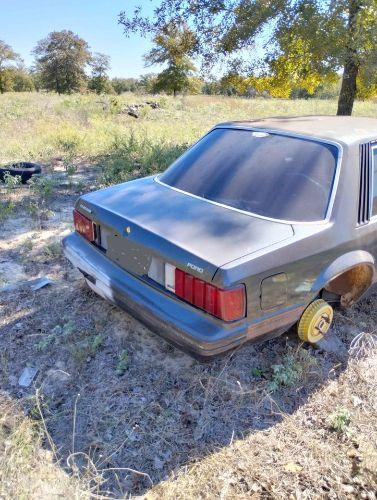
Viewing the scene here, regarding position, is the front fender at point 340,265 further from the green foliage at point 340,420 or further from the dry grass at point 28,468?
the dry grass at point 28,468

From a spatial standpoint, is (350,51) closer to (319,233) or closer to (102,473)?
(319,233)

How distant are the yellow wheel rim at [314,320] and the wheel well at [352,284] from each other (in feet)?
0.67

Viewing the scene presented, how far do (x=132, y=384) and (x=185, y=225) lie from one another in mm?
1077

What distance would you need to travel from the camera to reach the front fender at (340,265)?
2.54 m

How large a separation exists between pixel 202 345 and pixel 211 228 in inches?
27.4

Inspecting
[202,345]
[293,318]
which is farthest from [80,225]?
[293,318]

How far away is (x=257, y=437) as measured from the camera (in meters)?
2.32

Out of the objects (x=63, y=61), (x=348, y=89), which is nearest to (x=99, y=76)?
(x=63, y=61)

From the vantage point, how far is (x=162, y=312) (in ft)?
7.56

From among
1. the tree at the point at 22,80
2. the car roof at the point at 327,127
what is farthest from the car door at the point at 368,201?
the tree at the point at 22,80

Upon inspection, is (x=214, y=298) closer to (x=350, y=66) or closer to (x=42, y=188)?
(x=42, y=188)

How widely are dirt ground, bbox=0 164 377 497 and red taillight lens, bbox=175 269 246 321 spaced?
2.22 ft

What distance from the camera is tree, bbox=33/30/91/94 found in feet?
152

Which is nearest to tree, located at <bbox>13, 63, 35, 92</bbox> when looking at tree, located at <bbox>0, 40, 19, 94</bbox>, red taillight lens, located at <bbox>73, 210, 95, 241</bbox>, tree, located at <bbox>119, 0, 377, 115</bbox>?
tree, located at <bbox>0, 40, 19, 94</bbox>
